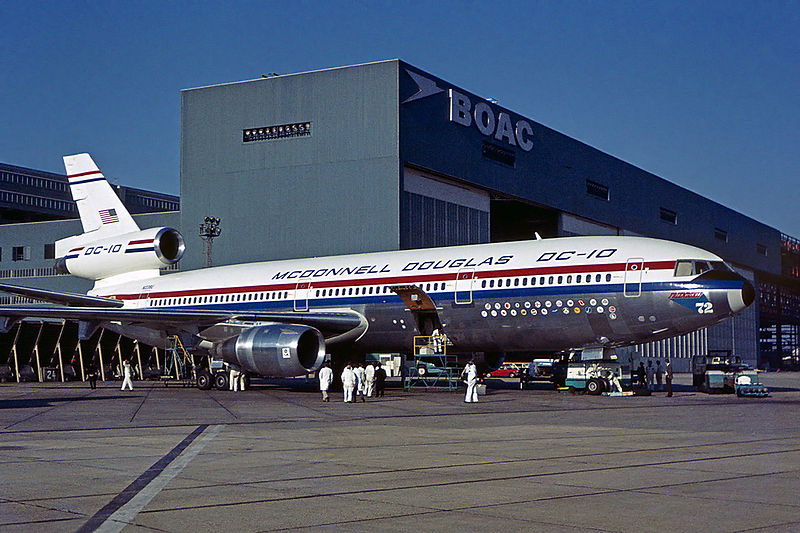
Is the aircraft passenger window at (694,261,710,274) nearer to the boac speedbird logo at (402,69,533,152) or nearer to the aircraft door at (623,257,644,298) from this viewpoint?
the aircraft door at (623,257,644,298)

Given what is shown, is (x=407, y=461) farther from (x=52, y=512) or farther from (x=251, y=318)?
(x=251, y=318)

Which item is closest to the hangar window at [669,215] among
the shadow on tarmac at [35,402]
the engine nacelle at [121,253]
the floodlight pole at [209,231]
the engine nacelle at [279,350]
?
the floodlight pole at [209,231]

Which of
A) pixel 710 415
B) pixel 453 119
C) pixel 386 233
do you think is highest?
pixel 453 119

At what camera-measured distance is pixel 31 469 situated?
1260cm

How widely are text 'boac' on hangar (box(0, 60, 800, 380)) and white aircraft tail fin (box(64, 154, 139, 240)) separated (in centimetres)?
1607

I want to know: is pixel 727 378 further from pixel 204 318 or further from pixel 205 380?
pixel 205 380

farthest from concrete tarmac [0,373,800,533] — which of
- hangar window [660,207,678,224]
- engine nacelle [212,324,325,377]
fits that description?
hangar window [660,207,678,224]

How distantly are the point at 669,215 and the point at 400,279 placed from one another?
203ft

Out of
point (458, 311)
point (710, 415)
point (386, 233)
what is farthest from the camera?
point (386, 233)

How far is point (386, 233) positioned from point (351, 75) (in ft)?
34.1

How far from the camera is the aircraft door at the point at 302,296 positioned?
124 feet

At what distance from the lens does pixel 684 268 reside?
29.7m

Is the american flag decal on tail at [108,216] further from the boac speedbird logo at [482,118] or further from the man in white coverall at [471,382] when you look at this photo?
the man in white coverall at [471,382]

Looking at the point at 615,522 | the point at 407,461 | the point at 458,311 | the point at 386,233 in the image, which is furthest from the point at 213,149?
the point at 615,522
